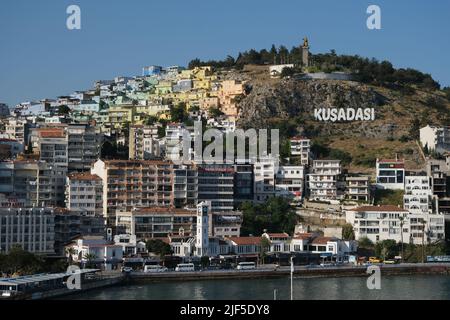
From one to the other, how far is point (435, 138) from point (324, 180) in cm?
677

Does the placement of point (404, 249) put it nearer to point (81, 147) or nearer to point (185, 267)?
point (185, 267)

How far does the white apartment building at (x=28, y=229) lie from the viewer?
2462 centimetres

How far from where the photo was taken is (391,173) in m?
32.7

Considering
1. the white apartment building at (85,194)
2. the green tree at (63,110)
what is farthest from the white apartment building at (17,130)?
the white apartment building at (85,194)

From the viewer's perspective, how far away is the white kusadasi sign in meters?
40.8

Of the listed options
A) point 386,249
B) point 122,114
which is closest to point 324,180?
point 386,249

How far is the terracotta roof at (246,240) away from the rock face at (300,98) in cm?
1228

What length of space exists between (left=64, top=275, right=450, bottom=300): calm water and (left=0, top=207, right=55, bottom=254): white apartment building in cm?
367

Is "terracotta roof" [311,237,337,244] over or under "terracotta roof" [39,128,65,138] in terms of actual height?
under

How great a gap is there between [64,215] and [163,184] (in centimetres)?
443

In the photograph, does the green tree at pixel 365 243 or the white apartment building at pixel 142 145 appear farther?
the white apartment building at pixel 142 145

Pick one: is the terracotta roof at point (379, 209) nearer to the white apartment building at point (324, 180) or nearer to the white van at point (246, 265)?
the white apartment building at point (324, 180)

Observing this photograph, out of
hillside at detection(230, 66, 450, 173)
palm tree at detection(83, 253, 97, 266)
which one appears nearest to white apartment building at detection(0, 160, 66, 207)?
palm tree at detection(83, 253, 97, 266)

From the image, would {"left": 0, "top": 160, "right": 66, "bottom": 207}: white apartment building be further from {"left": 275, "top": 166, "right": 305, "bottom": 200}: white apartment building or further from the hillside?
the hillside
